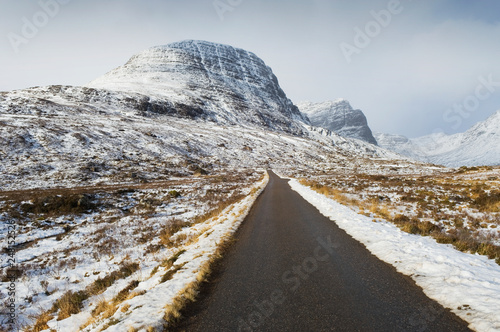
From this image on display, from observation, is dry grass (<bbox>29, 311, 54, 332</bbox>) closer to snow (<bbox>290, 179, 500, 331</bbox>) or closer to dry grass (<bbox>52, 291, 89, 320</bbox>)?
dry grass (<bbox>52, 291, 89, 320</bbox>)

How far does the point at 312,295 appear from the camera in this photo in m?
5.10

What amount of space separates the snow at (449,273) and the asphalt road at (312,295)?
263 millimetres

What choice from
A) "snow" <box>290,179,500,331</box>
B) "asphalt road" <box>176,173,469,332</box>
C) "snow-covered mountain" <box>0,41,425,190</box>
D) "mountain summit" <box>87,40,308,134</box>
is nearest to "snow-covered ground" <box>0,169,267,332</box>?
"asphalt road" <box>176,173,469,332</box>

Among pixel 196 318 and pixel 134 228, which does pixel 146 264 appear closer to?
pixel 196 318

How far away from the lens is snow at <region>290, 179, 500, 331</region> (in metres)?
4.16

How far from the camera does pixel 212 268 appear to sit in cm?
706

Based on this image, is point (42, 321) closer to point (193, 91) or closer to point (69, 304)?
point (69, 304)

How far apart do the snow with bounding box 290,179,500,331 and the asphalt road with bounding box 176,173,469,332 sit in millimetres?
263

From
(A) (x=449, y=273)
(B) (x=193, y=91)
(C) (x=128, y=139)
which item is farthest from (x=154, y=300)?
(B) (x=193, y=91)

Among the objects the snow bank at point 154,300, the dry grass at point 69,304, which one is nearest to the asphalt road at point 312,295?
the snow bank at point 154,300

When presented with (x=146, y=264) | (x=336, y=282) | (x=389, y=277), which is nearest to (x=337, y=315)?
(x=336, y=282)

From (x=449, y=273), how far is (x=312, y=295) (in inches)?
133

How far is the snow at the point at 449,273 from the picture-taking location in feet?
13.6

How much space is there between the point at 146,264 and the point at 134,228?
6.62m
